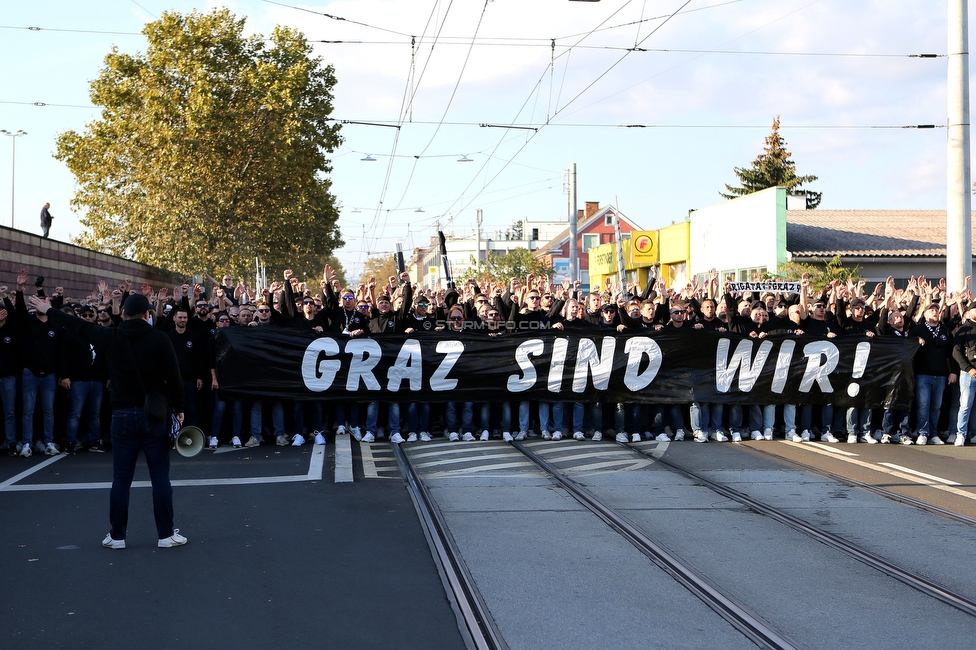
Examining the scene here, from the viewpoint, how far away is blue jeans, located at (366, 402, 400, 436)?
531 inches

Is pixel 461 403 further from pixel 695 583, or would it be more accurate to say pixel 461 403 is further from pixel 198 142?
pixel 198 142

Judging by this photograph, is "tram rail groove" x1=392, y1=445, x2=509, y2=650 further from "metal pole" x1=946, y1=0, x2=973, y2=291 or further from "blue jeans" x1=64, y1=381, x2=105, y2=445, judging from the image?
"metal pole" x1=946, y1=0, x2=973, y2=291

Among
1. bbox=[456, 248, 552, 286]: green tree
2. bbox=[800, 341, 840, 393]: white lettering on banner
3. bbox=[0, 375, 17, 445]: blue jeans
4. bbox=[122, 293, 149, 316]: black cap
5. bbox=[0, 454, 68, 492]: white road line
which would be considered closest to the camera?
bbox=[122, 293, 149, 316]: black cap

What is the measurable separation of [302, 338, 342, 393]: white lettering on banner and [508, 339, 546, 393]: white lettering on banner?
7.96ft

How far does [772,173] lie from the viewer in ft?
243

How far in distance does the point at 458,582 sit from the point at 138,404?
2848 millimetres

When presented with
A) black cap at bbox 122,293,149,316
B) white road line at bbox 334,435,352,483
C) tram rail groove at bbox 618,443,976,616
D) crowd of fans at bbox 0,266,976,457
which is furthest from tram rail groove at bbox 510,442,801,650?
crowd of fans at bbox 0,266,976,457

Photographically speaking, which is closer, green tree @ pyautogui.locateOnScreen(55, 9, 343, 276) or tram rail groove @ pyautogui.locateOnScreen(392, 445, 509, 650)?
tram rail groove @ pyautogui.locateOnScreen(392, 445, 509, 650)

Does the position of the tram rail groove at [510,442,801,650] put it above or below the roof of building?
below

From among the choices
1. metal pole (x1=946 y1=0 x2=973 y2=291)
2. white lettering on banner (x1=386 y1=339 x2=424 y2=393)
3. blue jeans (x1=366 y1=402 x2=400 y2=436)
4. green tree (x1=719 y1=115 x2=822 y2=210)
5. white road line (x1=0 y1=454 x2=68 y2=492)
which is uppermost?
green tree (x1=719 y1=115 x2=822 y2=210)

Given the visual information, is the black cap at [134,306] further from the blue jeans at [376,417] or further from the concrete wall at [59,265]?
the concrete wall at [59,265]

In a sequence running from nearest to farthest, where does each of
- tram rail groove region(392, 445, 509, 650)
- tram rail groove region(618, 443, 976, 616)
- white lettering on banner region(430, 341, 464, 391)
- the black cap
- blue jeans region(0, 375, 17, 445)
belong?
tram rail groove region(392, 445, 509, 650) < tram rail groove region(618, 443, 976, 616) < the black cap < blue jeans region(0, 375, 17, 445) < white lettering on banner region(430, 341, 464, 391)

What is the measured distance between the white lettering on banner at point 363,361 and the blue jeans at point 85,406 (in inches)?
126

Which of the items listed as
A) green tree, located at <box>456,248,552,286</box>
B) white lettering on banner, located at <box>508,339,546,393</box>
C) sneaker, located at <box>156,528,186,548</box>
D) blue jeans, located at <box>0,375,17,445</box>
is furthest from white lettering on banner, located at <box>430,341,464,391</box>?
green tree, located at <box>456,248,552,286</box>
